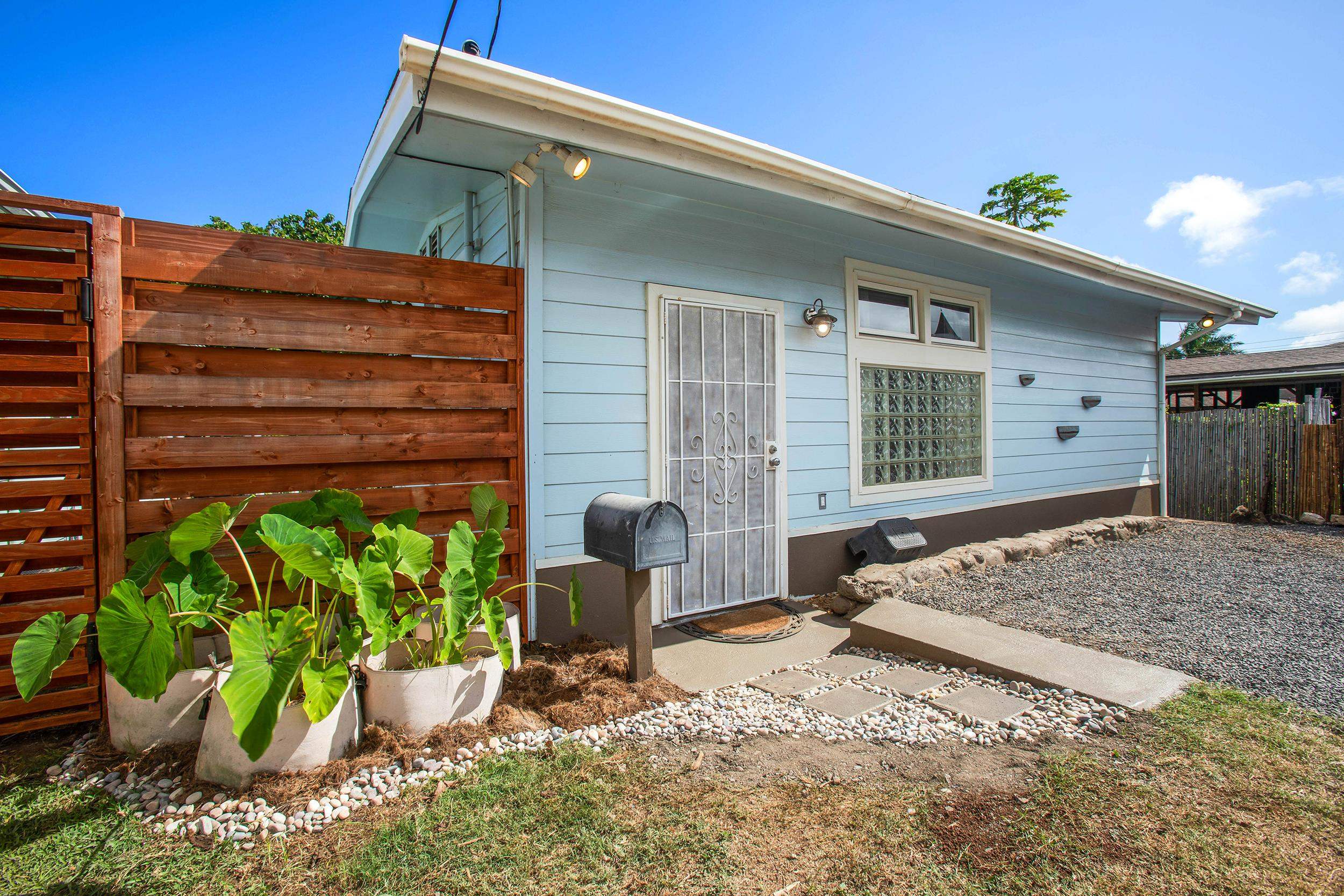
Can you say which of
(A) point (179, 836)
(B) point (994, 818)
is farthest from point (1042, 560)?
(A) point (179, 836)

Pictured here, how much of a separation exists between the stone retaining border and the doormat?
0.34 metres

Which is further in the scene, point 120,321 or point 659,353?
point 659,353

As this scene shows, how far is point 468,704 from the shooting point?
7.66ft

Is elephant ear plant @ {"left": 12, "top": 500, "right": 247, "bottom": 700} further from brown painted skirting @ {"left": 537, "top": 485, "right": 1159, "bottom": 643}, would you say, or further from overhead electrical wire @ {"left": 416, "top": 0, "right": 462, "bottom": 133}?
overhead electrical wire @ {"left": 416, "top": 0, "right": 462, "bottom": 133}

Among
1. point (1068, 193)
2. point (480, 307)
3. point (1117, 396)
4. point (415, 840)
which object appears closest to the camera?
point (415, 840)

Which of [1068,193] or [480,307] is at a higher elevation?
[1068,193]

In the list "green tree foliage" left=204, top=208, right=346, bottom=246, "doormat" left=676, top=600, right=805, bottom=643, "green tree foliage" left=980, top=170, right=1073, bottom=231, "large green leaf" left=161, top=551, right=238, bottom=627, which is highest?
"green tree foliage" left=980, top=170, right=1073, bottom=231

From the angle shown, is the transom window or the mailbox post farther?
the transom window

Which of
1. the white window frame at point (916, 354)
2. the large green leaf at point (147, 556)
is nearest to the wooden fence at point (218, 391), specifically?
the large green leaf at point (147, 556)

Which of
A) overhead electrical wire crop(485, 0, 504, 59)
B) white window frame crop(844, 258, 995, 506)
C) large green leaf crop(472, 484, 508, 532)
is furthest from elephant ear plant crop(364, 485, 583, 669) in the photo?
white window frame crop(844, 258, 995, 506)

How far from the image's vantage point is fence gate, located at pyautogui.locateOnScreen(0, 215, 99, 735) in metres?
2.17

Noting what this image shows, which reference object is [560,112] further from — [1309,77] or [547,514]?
[1309,77]

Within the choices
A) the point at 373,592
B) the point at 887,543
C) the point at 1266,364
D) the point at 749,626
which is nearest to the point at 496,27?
the point at 373,592

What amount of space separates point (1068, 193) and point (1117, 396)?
13.8m
